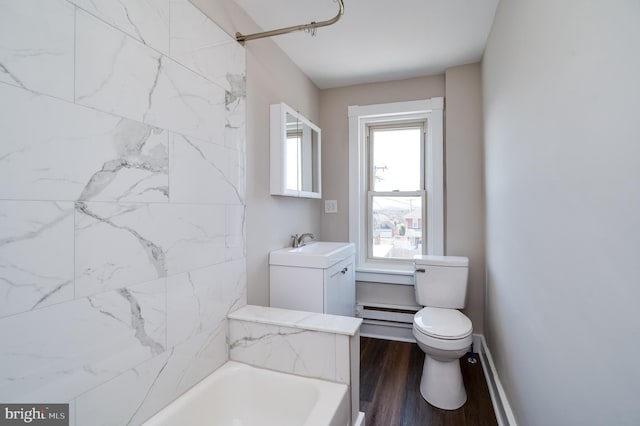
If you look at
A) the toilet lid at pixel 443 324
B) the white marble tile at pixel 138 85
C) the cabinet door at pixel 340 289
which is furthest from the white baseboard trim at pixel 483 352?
the white marble tile at pixel 138 85

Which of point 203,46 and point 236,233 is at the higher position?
point 203,46

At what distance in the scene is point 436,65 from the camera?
261 centimetres

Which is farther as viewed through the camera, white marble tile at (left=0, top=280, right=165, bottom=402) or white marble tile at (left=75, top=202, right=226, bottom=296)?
white marble tile at (left=75, top=202, right=226, bottom=296)

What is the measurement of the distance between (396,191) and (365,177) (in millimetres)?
344

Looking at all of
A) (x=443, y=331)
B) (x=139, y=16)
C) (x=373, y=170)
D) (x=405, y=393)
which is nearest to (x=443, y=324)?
(x=443, y=331)

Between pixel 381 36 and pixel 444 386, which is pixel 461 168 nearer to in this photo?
pixel 381 36

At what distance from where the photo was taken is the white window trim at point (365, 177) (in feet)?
9.00

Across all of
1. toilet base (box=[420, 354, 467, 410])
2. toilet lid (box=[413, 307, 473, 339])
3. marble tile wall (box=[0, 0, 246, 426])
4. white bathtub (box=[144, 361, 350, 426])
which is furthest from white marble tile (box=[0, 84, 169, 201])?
toilet base (box=[420, 354, 467, 410])

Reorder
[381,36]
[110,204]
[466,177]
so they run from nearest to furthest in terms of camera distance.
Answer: [110,204] → [381,36] → [466,177]

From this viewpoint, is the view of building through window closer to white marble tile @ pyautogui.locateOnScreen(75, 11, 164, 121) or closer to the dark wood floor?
the dark wood floor

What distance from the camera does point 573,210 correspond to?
905 mm

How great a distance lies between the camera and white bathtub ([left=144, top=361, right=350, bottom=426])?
130 cm

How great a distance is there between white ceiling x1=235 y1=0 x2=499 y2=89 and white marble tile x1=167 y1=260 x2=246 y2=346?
1.57m

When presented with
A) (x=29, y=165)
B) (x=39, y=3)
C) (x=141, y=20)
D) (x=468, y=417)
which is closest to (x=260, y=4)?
(x=141, y=20)
